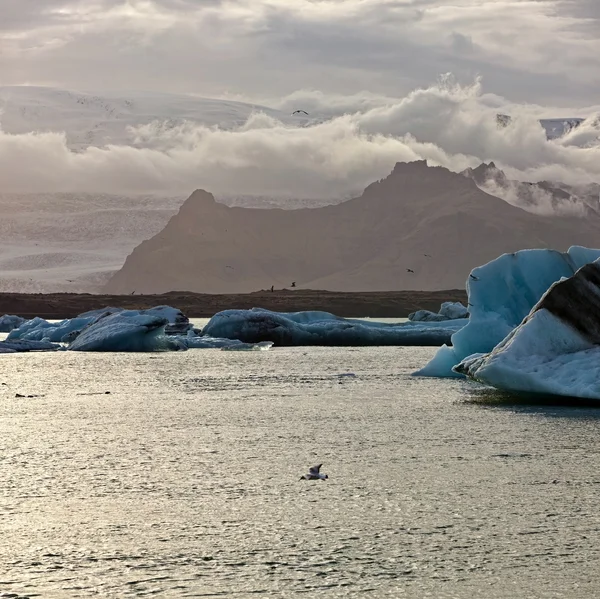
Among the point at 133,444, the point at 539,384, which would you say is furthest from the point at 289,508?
the point at 539,384

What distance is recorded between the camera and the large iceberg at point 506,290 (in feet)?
76.0

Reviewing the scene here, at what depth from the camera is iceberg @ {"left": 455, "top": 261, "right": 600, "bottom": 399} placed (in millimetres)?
16969

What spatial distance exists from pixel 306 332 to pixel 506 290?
22.5 meters

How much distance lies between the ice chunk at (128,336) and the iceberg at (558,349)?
864 inches

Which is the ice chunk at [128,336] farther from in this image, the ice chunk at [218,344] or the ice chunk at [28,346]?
the ice chunk at [28,346]

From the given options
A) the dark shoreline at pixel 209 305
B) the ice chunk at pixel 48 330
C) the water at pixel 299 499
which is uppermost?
the water at pixel 299 499

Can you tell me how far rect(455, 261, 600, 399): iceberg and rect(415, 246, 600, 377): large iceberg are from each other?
185 inches

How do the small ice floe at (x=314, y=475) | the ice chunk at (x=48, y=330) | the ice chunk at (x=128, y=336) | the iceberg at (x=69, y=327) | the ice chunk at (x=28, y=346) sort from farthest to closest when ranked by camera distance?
the ice chunk at (x=48, y=330), the iceberg at (x=69, y=327), the ice chunk at (x=28, y=346), the ice chunk at (x=128, y=336), the small ice floe at (x=314, y=475)

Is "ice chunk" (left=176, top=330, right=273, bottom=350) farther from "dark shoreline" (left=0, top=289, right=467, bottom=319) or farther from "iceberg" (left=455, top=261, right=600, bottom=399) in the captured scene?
"dark shoreline" (left=0, top=289, right=467, bottom=319)

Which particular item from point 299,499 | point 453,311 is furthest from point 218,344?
point 299,499

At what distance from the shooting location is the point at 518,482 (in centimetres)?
1063

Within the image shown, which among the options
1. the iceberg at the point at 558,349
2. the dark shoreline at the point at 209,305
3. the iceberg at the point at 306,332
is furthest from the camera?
the dark shoreline at the point at 209,305

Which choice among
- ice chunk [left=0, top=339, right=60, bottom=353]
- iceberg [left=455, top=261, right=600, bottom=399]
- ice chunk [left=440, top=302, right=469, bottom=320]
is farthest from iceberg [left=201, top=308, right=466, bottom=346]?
iceberg [left=455, top=261, right=600, bottom=399]

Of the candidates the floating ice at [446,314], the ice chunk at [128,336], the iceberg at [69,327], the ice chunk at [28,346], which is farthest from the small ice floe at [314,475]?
the floating ice at [446,314]
